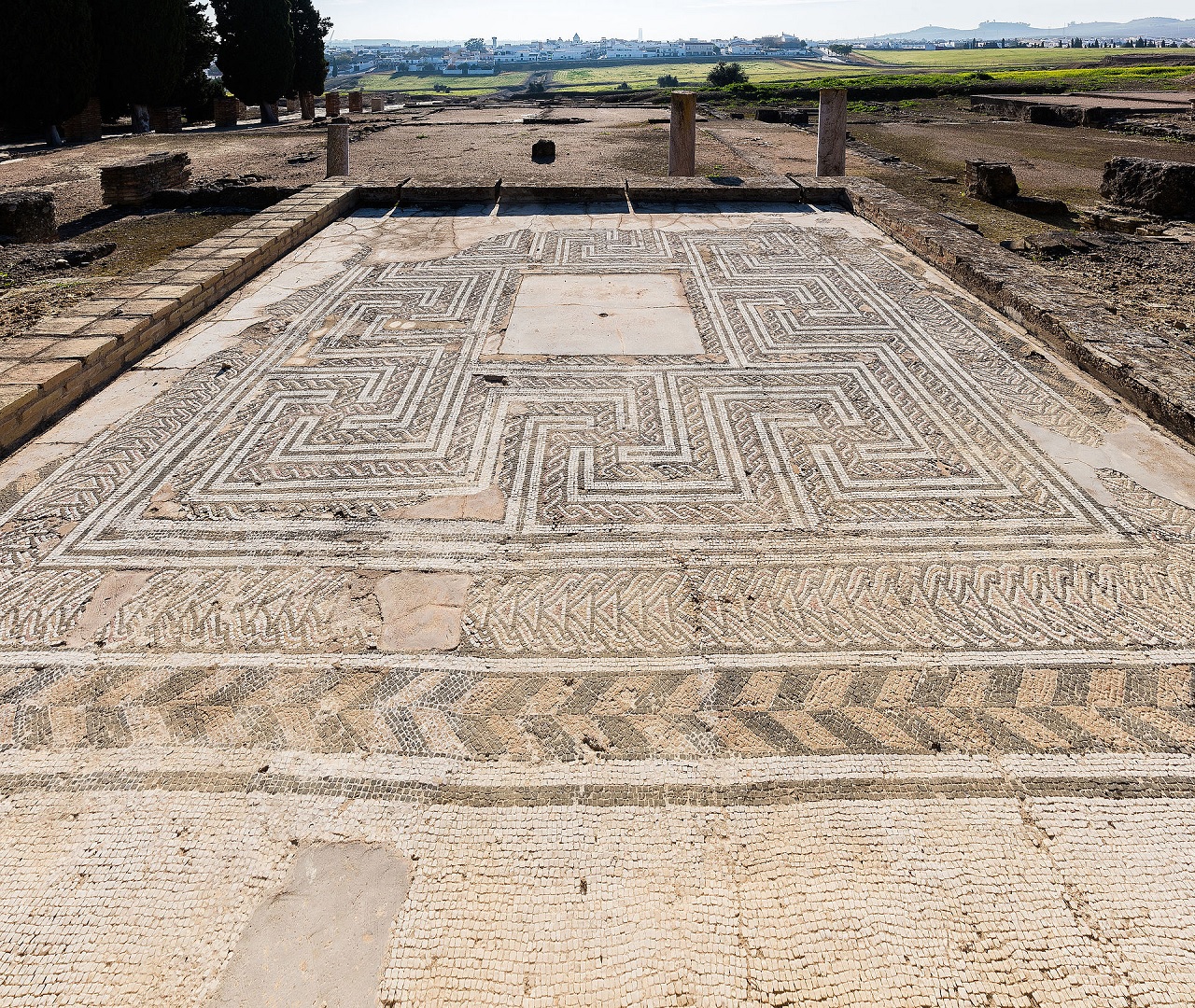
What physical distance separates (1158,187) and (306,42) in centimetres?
2084

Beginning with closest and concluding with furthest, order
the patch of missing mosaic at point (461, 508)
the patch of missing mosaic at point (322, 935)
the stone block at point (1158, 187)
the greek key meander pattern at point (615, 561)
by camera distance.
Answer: the patch of missing mosaic at point (322, 935), the greek key meander pattern at point (615, 561), the patch of missing mosaic at point (461, 508), the stone block at point (1158, 187)

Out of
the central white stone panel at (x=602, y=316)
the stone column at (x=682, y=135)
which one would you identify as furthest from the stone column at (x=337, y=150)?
the central white stone panel at (x=602, y=316)

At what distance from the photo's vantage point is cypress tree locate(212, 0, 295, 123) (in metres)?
17.8

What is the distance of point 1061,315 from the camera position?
11.8ft

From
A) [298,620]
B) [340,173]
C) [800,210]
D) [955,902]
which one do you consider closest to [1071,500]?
[955,902]

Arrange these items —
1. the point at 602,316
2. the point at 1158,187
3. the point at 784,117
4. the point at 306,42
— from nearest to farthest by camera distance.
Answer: the point at 602,316, the point at 1158,187, the point at 784,117, the point at 306,42

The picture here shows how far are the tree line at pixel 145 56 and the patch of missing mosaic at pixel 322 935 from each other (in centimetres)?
1549

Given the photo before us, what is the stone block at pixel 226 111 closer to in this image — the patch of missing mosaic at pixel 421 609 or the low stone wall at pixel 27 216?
the low stone wall at pixel 27 216

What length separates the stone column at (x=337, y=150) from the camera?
7.45m

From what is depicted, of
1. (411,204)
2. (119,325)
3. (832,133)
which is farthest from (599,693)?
(832,133)

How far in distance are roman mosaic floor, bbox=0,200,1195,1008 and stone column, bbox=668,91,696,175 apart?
16.9 feet

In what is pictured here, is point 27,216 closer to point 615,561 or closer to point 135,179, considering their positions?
point 135,179

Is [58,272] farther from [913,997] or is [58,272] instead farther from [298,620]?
[913,997]

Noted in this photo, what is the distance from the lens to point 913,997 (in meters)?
1.15
